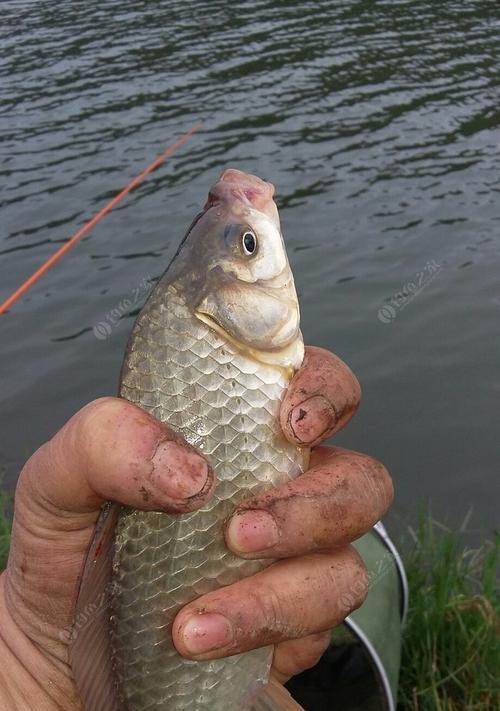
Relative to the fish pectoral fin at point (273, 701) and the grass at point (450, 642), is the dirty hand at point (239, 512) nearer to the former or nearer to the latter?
the fish pectoral fin at point (273, 701)

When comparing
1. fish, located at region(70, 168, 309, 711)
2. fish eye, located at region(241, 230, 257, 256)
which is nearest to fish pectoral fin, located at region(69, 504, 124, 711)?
fish, located at region(70, 168, 309, 711)

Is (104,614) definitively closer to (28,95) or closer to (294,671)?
(294,671)

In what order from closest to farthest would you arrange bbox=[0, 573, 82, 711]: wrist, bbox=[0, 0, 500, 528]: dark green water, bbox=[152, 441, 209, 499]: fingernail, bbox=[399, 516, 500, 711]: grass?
bbox=[152, 441, 209, 499]: fingernail, bbox=[0, 573, 82, 711]: wrist, bbox=[399, 516, 500, 711]: grass, bbox=[0, 0, 500, 528]: dark green water

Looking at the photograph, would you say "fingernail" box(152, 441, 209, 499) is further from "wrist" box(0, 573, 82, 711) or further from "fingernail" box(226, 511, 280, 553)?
"wrist" box(0, 573, 82, 711)

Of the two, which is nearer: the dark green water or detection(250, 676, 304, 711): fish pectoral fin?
detection(250, 676, 304, 711): fish pectoral fin

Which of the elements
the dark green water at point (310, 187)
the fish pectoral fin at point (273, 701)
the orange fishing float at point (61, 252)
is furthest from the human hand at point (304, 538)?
the dark green water at point (310, 187)

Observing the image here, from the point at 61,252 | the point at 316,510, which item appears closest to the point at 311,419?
the point at 316,510

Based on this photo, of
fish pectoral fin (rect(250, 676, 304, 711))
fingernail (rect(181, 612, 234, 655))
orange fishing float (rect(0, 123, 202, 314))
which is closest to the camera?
fingernail (rect(181, 612, 234, 655))
